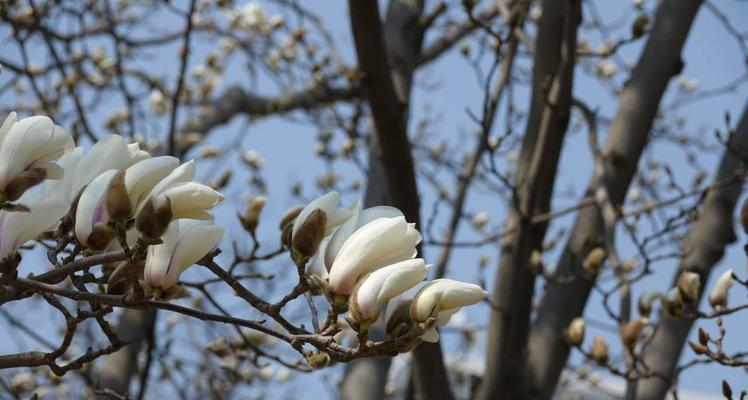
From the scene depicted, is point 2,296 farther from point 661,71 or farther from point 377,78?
point 661,71

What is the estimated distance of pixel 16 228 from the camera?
32.1 inches

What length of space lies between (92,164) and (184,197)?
15cm

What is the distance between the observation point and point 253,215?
4.61ft

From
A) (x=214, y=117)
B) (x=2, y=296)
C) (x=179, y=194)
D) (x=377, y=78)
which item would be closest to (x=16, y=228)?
(x=2, y=296)

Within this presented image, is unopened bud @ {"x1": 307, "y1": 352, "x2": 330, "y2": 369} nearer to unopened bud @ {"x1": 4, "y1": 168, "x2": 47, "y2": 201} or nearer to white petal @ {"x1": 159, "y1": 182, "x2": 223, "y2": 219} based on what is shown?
white petal @ {"x1": 159, "y1": 182, "x2": 223, "y2": 219}

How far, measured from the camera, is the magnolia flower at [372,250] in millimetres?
818

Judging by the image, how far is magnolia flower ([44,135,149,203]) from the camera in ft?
2.85

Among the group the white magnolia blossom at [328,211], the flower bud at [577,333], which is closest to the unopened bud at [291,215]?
the white magnolia blossom at [328,211]

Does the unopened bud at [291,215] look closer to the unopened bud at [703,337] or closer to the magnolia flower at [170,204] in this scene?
the magnolia flower at [170,204]

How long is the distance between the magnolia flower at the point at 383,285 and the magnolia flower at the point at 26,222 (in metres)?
0.28

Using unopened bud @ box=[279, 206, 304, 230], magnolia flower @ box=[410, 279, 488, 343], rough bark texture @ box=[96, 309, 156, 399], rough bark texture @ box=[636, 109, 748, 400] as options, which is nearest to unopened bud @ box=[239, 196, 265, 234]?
unopened bud @ box=[279, 206, 304, 230]

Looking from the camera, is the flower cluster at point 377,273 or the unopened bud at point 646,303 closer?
the flower cluster at point 377,273

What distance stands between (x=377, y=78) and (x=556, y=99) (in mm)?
448

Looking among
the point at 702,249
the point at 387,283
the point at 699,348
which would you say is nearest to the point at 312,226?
the point at 387,283
